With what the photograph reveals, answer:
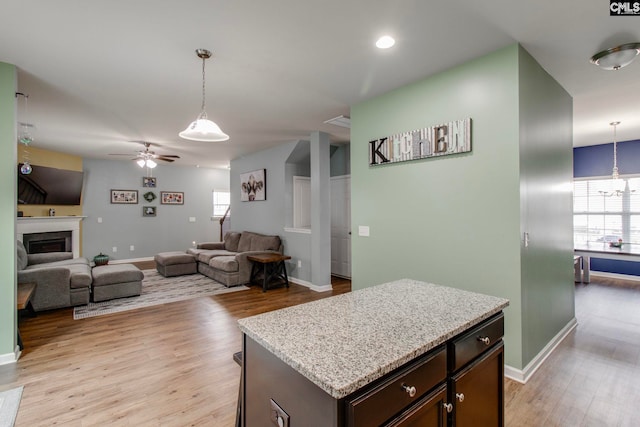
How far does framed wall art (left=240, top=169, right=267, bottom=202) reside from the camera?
6.47 meters

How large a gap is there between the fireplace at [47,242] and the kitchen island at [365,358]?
7032mm

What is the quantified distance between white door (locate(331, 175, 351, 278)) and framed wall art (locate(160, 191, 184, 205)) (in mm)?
4749

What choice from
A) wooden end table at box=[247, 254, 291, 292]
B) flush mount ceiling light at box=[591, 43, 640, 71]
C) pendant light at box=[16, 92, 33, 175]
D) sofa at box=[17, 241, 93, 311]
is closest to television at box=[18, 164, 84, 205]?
pendant light at box=[16, 92, 33, 175]

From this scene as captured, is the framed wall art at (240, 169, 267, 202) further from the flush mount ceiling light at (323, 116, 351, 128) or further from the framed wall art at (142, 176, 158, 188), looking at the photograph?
the framed wall art at (142, 176, 158, 188)

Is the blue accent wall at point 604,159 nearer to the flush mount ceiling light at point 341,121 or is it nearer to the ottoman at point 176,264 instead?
the flush mount ceiling light at point 341,121

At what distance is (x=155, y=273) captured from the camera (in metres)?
6.52

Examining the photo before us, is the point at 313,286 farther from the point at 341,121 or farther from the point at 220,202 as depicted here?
the point at 220,202

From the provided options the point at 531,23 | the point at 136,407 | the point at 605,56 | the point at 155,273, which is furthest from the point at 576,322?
the point at 155,273

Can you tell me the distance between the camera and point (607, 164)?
5.91 m

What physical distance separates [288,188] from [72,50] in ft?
12.5

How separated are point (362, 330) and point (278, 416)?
429mm

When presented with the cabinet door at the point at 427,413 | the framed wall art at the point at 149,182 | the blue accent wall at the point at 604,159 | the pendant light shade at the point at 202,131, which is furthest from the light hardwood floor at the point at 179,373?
the framed wall art at the point at 149,182

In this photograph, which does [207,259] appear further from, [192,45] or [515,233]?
[515,233]

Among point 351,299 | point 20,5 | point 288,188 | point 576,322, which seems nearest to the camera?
point 351,299
